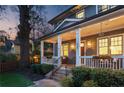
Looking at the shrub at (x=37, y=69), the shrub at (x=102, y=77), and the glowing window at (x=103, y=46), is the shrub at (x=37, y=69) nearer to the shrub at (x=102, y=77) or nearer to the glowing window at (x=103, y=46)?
the glowing window at (x=103, y=46)

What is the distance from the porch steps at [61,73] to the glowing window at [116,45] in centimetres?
309

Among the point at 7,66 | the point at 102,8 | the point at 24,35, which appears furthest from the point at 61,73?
the point at 7,66

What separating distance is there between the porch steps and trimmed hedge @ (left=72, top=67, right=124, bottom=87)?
8.29 feet

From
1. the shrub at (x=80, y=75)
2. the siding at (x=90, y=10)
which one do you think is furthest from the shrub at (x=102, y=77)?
the siding at (x=90, y=10)

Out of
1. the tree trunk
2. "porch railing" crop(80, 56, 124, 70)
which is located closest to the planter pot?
the tree trunk

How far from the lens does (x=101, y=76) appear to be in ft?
30.1

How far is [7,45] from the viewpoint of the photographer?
29.6m

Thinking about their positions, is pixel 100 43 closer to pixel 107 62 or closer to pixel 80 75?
pixel 107 62

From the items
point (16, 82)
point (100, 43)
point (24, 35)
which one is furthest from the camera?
point (24, 35)

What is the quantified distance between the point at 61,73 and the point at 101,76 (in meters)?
5.42

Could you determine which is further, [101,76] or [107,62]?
[107,62]

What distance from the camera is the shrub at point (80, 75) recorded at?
10.4 meters
